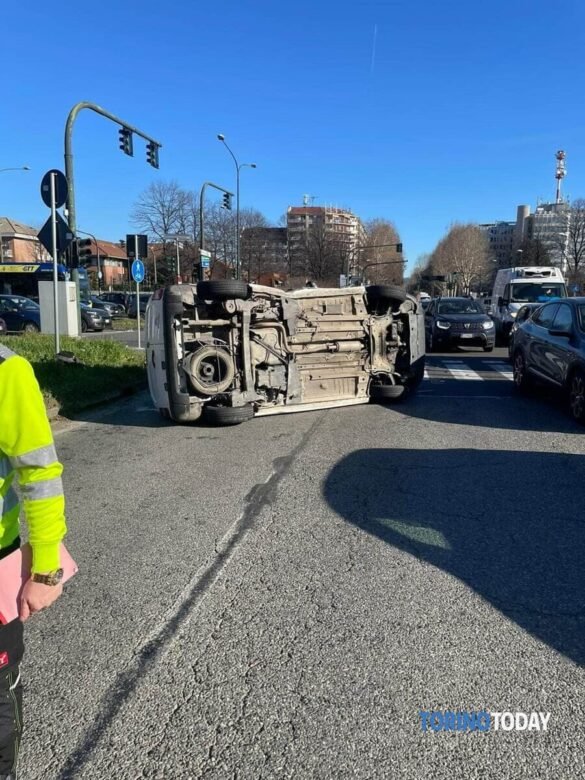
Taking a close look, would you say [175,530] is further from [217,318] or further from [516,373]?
[516,373]

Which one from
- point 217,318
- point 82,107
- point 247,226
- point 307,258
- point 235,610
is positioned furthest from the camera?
point 307,258

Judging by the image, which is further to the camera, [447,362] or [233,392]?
[447,362]

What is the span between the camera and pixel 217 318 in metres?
7.62

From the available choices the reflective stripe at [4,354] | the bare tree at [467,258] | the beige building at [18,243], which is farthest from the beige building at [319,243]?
the reflective stripe at [4,354]

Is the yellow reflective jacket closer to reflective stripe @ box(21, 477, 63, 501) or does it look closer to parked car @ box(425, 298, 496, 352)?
reflective stripe @ box(21, 477, 63, 501)

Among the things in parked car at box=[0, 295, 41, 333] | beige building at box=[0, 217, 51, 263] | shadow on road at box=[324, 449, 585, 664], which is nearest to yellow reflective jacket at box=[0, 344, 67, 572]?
shadow on road at box=[324, 449, 585, 664]

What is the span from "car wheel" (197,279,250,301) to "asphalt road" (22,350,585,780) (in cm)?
224

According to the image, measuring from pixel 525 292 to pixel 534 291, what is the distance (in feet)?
0.94

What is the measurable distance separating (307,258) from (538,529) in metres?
87.8

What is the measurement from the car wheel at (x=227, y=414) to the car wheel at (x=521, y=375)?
209 inches

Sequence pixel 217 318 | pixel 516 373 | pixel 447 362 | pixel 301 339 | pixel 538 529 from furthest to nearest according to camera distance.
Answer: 1. pixel 447 362
2. pixel 516 373
3. pixel 301 339
4. pixel 217 318
5. pixel 538 529

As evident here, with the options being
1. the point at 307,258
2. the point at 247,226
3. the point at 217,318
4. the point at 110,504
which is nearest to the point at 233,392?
the point at 217,318

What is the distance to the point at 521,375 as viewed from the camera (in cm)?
1054

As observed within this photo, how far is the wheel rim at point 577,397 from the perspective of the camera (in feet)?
25.6
